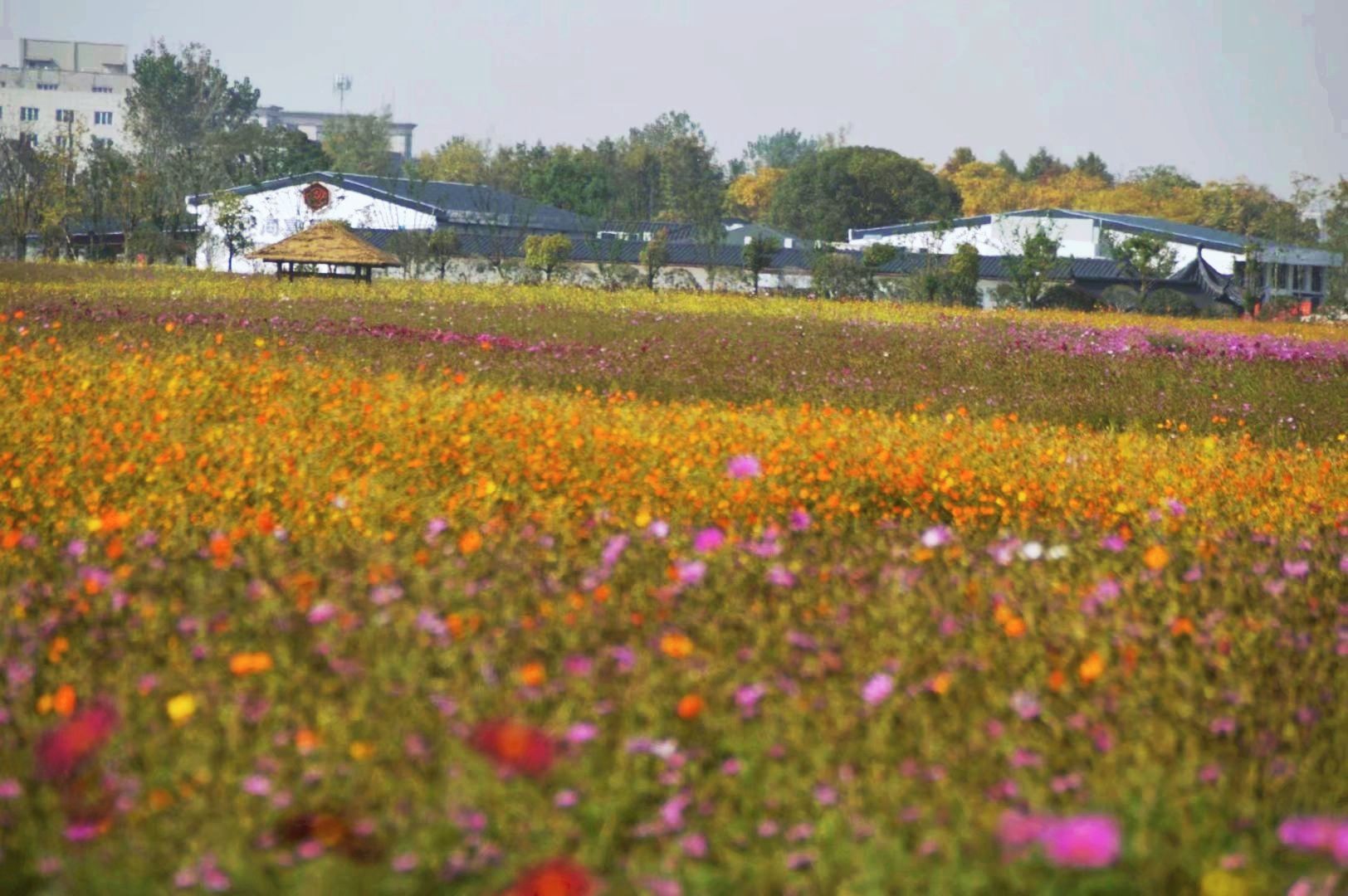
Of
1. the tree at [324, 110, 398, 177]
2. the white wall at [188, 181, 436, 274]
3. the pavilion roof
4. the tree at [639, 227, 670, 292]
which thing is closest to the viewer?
the pavilion roof

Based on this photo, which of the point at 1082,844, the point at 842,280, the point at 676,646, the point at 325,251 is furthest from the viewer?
the point at 842,280

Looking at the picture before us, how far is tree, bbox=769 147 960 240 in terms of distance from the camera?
71750 mm

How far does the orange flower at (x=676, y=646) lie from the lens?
3217mm

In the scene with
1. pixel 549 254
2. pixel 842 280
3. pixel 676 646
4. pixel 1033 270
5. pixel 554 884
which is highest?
pixel 1033 270

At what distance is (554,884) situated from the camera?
250 cm

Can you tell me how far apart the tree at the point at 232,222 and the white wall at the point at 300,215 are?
48 centimetres

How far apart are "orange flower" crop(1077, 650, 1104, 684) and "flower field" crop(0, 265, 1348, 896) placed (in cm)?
1

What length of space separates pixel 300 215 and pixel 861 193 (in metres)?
27.8

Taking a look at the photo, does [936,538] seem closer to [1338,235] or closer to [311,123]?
[1338,235]

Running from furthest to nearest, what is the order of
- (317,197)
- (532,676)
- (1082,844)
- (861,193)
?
(861,193), (317,197), (532,676), (1082,844)

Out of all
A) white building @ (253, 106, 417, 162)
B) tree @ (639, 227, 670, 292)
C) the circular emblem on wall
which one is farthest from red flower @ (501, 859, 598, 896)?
white building @ (253, 106, 417, 162)

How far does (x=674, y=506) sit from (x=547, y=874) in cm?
404

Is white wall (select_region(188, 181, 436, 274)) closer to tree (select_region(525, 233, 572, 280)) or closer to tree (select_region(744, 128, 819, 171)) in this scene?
tree (select_region(525, 233, 572, 280))

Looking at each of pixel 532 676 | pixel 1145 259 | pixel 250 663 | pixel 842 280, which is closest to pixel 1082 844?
pixel 532 676
